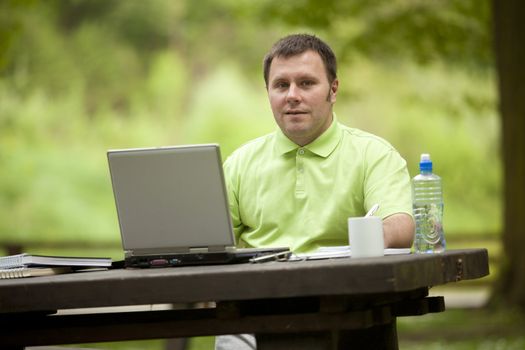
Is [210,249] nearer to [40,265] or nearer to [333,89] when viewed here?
[40,265]

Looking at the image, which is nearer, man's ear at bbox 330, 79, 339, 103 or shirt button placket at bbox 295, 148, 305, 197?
shirt button placket at bbox 295, 148, 305, 197

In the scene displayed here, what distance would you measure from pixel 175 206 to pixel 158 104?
13.8m

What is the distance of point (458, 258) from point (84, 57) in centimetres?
1474

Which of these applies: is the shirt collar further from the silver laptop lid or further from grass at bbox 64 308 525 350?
grass at bbox 64 308 525 350

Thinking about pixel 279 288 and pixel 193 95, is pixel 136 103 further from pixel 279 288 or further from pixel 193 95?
pixel 279 288

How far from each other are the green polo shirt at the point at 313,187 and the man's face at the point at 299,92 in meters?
0.10

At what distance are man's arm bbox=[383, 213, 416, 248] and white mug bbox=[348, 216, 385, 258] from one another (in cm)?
52

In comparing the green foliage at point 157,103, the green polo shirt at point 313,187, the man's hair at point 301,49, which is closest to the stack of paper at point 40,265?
the green polo shirt at point 313,187

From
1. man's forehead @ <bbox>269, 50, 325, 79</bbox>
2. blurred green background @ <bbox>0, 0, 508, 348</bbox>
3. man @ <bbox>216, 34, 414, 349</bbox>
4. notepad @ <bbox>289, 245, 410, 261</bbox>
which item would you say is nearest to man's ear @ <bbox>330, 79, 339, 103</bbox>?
man @ <bbox>216, 34, 414, 349</bbox>

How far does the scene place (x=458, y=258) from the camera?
3.02 m

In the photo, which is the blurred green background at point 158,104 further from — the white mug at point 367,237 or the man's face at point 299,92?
the white mug at point 367,237

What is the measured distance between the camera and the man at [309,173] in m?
3.65

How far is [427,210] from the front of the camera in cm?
333

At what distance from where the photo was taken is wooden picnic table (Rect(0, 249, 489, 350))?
8.59 ft
